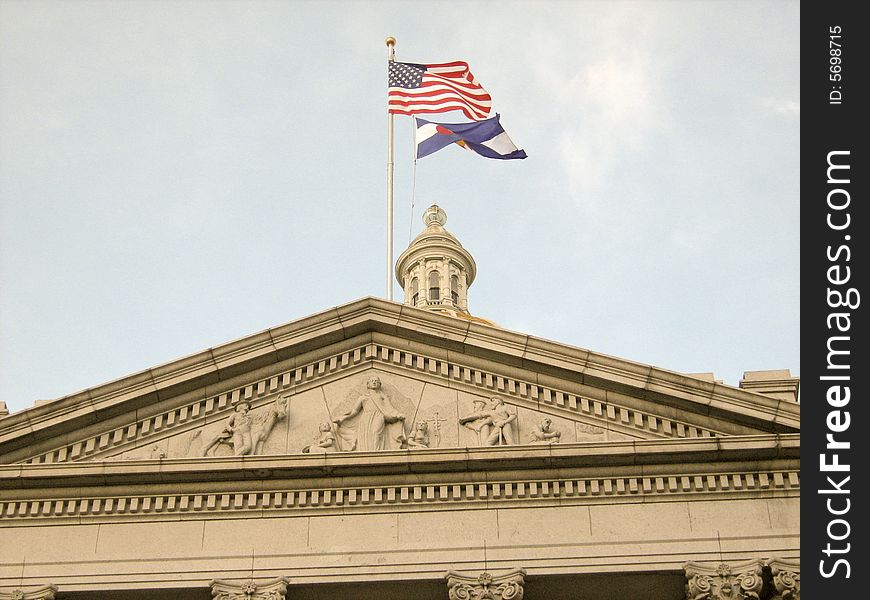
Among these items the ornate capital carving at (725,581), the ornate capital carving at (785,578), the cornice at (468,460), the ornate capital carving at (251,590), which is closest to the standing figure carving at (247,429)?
the cornice at (468,460)

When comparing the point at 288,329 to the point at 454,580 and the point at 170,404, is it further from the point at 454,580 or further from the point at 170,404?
the point at 454,580

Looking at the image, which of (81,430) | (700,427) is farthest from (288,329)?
(700,427)

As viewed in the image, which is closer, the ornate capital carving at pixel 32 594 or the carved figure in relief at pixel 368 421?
the ornate capital carving at pixel 32 594

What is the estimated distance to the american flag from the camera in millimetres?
33250

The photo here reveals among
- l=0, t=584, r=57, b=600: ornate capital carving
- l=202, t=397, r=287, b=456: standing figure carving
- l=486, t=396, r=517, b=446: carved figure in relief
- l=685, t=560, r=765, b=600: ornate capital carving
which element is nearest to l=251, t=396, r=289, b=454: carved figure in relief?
l=202, t=397, r=287, b=456: standing figure carving

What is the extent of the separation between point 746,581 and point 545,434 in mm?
4182

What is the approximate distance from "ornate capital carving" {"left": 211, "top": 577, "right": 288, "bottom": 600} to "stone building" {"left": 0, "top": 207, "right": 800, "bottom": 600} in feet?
0.11

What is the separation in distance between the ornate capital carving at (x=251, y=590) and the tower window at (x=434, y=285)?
33043 millimetres

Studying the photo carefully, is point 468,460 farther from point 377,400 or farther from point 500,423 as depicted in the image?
point 377,400

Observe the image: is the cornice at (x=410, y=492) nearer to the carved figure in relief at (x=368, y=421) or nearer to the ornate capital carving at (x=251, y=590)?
the carved figure in relief at (x=368, y=421)

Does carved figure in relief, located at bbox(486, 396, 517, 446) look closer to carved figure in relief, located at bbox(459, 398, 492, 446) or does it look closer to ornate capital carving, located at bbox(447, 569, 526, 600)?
carved figure in relief, located at bbox(459, 398, 492, 446)

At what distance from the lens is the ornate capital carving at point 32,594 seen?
74.7 feet

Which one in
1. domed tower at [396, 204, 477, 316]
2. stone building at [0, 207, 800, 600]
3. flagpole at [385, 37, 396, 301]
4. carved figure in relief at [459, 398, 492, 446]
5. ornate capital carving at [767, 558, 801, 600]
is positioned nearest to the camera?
ornate capital carving at [767, 558, 801, 600]

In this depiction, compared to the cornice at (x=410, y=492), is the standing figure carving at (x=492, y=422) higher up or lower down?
higher up
